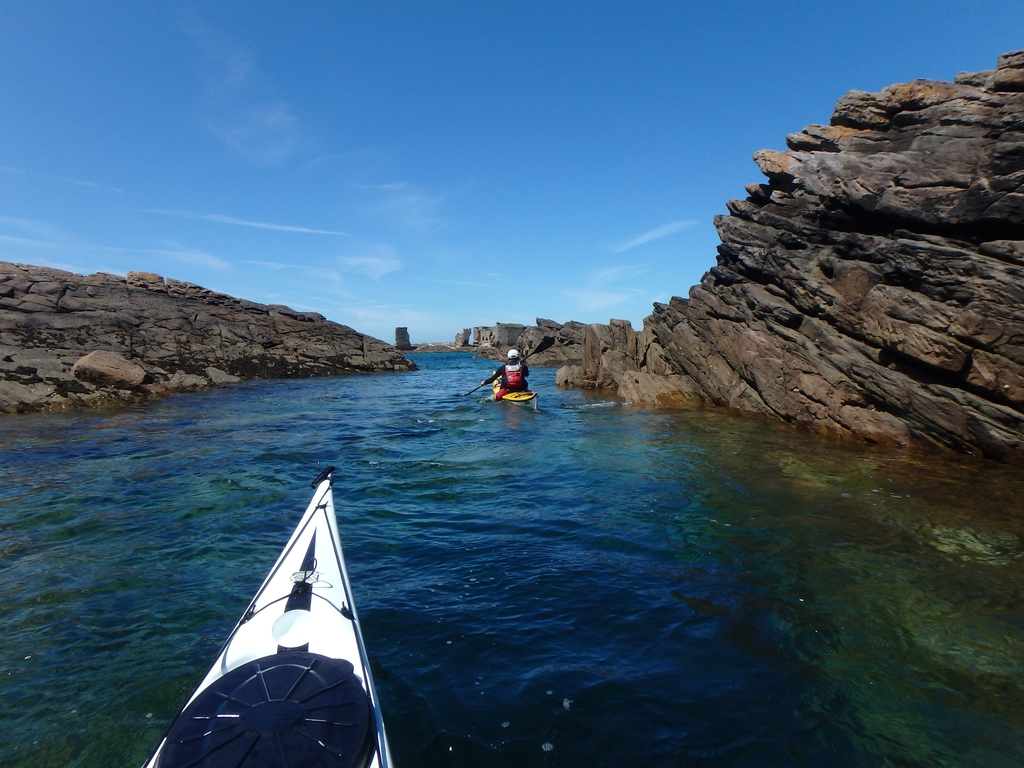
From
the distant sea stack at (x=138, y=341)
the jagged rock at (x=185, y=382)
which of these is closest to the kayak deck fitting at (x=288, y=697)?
the distant sea stack at (x=138, y=341)

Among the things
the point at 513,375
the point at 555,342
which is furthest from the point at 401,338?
the point at 513,375

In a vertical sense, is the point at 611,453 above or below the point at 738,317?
below

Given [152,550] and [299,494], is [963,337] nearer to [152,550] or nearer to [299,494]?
[299,494]

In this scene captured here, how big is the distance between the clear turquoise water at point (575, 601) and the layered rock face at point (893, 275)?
7.75 feet

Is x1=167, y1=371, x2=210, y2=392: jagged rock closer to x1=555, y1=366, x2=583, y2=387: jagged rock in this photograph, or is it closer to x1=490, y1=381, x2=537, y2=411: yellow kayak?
x1=490, y1=381, x2=537, y2=411: yellow kayak

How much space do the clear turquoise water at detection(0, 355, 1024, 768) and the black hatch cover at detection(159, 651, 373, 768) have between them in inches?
44.5

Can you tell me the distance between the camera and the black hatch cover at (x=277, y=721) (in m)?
3.10

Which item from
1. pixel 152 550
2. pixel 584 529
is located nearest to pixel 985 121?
pixel 584 529

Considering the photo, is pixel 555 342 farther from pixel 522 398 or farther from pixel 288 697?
pixel 288 697

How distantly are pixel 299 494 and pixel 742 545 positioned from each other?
9.06 m

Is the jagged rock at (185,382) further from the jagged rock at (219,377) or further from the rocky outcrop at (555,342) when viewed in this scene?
the rocky outcrop at (555,342)

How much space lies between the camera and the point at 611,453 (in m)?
15.6

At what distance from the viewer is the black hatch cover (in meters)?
3.10

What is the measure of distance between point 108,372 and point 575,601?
2827 cm
